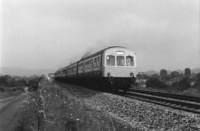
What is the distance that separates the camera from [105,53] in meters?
19.5

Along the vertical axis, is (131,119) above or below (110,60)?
below

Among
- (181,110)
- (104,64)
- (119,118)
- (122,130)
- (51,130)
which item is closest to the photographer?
(51,130)

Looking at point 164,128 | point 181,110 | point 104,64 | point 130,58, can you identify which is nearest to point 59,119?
point 164,128

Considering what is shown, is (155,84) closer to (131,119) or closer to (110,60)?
(110,60)

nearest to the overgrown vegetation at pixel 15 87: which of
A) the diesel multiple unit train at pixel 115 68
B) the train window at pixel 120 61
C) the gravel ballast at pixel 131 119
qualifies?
the diesel multiple unit train at pixel 115 68

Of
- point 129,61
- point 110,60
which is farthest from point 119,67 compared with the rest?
point 129,61

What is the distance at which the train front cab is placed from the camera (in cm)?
1947

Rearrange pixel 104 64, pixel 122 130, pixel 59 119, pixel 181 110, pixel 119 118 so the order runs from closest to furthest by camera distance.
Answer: pixel 59 119, pixel 122 130, pixel 119 118, pixel 181 110, pixel 104 64

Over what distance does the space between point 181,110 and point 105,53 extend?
9417 mm

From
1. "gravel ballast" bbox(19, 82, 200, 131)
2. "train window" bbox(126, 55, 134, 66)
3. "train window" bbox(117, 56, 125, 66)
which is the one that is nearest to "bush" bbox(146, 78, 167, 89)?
"train window" bbox(126, 55, 134, 66)

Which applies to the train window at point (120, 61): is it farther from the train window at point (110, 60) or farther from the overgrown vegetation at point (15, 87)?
the overgrown vegetation at point (15, 87)

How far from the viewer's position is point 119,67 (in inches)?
781

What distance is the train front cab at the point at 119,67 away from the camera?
19469 mm

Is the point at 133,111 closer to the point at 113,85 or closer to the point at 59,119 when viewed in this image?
the point at 59,119
